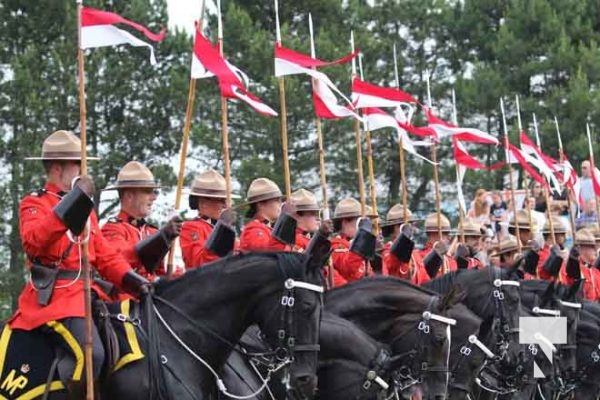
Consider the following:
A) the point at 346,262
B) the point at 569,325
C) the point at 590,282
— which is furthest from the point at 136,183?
the point at 590,282

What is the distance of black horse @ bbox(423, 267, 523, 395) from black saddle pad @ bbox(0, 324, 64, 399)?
5.98m

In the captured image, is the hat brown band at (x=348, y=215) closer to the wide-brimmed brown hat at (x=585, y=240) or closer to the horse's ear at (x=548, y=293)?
the horse's ear at (x=548, y=293)

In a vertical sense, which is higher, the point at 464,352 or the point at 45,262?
the point at 45,262

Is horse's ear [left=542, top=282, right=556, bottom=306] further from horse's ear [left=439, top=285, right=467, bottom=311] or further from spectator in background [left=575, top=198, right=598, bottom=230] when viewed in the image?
spectator in background [left=575, top=198, right=598, bottom=230]

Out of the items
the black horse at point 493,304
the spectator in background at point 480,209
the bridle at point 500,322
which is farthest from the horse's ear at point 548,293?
the spectator in background at point 480,209

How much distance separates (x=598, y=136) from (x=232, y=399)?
24.4 metres

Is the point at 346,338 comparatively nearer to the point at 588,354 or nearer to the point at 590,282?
the point at 588,354

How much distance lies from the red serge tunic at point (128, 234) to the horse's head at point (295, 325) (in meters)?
1.19

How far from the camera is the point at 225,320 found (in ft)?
33.6

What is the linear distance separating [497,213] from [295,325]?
50.6 feet

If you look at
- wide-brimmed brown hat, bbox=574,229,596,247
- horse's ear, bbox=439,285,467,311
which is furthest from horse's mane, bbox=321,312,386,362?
wide-brimmed brown hat, bbox=574,229,596,247

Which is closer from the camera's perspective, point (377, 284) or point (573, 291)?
point (377, 284)

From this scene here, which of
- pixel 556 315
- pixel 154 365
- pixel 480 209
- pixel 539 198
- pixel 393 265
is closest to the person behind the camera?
pixel 154 365

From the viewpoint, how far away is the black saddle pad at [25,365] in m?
9.59
